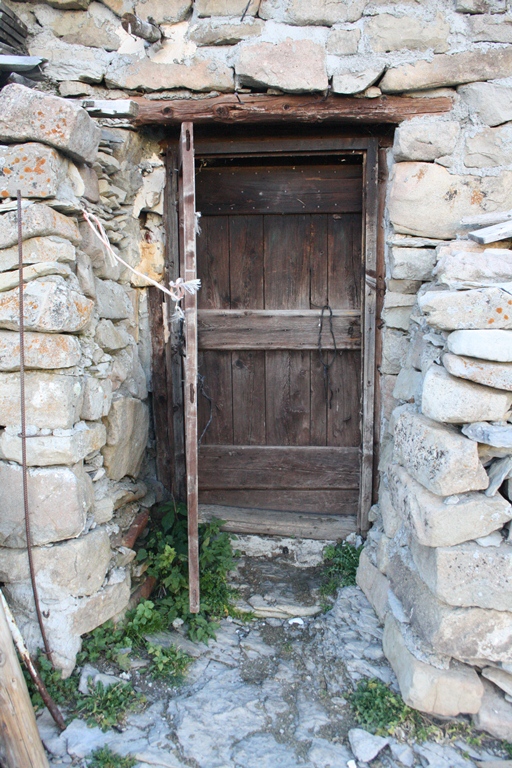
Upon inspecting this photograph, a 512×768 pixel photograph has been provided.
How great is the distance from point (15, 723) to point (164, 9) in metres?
3.16

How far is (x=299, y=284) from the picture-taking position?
3148 mm

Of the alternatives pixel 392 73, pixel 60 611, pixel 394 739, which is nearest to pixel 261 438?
pixel 60 611

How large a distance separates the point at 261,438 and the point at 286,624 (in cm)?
108

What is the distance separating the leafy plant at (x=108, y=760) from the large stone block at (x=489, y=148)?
2997mm

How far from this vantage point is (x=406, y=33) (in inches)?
101

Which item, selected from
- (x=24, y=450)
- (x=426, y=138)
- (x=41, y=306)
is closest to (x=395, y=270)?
(x=426, y=138)

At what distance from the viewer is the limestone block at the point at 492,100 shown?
2.56 m

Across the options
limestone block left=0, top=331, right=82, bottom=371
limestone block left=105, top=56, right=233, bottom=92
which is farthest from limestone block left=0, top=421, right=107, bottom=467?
limestone block left=105, top=56, right=233, bottom=92

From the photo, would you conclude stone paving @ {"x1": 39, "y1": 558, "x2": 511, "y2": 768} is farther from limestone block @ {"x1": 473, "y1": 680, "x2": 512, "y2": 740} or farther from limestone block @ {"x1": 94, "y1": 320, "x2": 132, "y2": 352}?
limestone block @ {"x1": 94, "y1": 320, "x2": 132, "y2": 352}

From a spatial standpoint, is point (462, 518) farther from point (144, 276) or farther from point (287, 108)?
point (287, 108)

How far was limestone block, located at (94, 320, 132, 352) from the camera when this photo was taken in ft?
8.20

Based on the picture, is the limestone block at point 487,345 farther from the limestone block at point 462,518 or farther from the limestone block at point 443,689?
the limestone block at point 443,689

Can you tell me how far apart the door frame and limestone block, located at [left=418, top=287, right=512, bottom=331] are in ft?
3.18

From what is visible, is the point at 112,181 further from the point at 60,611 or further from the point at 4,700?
the point at 4,700
